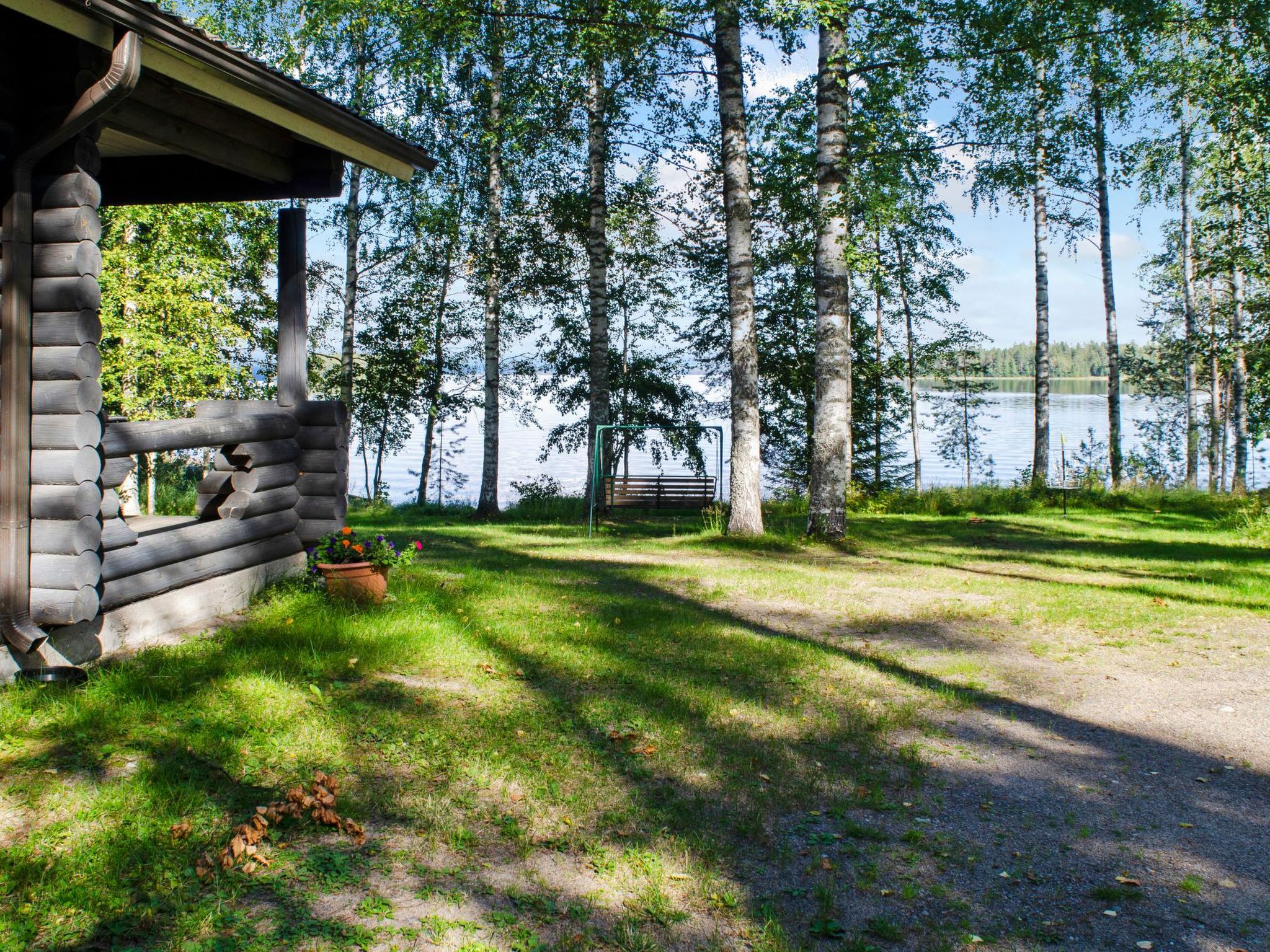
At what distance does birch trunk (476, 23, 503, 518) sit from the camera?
15.3m

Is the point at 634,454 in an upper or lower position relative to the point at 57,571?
upper

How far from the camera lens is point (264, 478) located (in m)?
6.06

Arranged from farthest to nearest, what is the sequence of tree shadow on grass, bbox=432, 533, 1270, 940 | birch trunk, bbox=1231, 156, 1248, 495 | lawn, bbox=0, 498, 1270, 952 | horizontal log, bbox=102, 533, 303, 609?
birch trunk, bbox=1231, 156, 1248, 495, horizontal log, bbox=102, 533, 303, 609, tree shadow on grass, bbox=432, 533, 1270, 940, lawn, bbox=0, 498, 1270, 952

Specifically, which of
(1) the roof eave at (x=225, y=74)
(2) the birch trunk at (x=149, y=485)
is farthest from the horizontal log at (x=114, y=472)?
(2) the birch trunk at (x=149, y=485)

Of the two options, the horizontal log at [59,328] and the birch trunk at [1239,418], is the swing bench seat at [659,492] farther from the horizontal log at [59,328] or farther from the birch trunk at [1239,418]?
the horizontal log at [59,328]

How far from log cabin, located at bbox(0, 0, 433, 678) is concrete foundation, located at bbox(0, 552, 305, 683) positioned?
0.01m

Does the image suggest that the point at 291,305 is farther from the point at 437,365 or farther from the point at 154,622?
the point at 437,365

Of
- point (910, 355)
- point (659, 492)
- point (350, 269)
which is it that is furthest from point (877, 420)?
point (350, 269)

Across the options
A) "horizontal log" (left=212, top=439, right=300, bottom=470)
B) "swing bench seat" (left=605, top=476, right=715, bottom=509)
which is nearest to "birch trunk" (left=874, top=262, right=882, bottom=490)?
"swing bench seat" (left=605, top=476, right=715, bottom=509)

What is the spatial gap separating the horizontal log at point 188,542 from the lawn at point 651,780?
0.49m

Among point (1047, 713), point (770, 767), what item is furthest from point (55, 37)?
point (1047, 713)

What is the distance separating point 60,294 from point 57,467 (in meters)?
0.86

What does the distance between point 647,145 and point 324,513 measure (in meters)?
10.4

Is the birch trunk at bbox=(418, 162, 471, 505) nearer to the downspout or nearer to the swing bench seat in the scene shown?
the swing bench seat
